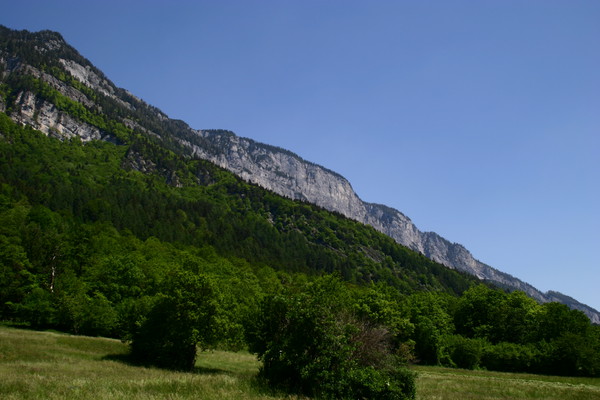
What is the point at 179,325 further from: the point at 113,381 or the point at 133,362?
the point at 113,381

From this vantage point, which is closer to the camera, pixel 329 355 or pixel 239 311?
pixel 329 355

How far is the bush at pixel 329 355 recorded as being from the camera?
19344 millimetres

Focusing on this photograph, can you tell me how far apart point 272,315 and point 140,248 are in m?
78.1

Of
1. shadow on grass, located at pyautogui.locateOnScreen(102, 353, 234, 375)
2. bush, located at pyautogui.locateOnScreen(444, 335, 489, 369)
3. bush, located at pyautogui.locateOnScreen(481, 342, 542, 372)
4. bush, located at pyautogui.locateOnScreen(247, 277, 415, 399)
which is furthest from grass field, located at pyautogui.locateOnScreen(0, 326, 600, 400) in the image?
bush, located at pyautogui.locateOnScreen(481, 342, 542, 372)

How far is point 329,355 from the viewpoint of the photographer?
19.8m

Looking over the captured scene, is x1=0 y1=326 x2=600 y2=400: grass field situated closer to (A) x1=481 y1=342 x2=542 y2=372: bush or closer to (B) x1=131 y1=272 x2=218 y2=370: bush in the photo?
(B) x1=131 y1=272 x2=218 y2=370: bush

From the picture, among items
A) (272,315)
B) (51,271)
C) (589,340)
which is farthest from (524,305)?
(51,271)

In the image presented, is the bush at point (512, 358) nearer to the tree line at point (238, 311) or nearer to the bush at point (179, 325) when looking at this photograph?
the tree line at point (238, 311)

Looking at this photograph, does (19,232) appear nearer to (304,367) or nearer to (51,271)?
(51,271)

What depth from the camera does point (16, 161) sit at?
6112 inches

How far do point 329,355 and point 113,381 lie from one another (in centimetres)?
1056

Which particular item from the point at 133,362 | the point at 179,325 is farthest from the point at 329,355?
the point at 133,362

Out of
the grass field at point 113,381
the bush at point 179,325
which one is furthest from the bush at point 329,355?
the bush at point 179,325

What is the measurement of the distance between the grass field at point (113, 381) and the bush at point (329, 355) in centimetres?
206
